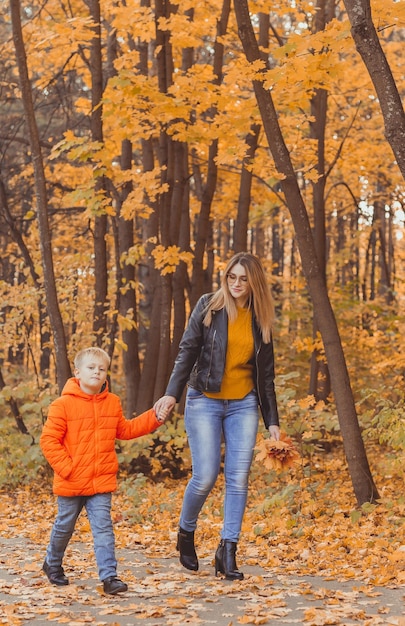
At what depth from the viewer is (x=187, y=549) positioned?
5.92 meters

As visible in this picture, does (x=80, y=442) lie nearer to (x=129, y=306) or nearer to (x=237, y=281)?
(x=237, y=281)

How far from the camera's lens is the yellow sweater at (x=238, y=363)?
568 cm

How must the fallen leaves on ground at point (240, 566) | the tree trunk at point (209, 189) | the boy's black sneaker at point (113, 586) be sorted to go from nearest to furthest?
the fallen leaves on ground at point (240, 566) < the boy's black sneaker at point (113, 586) < the tree trunk at point (209, 189)

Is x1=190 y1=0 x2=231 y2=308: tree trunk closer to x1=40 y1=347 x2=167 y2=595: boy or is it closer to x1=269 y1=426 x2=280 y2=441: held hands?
x1=269 y1=426 x2=280 y2=441: held hands

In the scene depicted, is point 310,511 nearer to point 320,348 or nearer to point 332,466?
point 332,466

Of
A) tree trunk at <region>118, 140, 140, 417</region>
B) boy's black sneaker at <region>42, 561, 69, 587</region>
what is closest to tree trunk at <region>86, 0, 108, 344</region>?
tree trunk at <region>118, 140, 140, 417</region>

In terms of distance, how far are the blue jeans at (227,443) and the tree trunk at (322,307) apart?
2.28m

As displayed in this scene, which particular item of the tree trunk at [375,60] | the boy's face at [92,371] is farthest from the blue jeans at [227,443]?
the tree trunk at [375,60]

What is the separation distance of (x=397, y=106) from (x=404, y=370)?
38.4 feet

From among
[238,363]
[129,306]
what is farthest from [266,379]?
[129,306]

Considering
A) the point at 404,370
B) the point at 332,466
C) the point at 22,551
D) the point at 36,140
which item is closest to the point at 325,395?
the point at 404,370

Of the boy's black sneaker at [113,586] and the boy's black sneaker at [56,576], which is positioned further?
the boy's black sneaker at [56,576]

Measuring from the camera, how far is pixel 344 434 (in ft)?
25.8

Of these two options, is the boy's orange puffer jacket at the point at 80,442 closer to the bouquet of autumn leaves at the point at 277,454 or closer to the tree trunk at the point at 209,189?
the bouquet of autumn leaves at the point at 277,454
